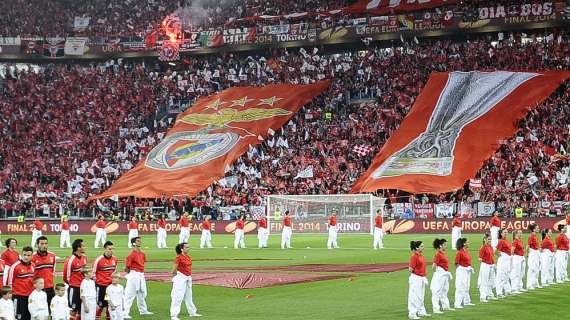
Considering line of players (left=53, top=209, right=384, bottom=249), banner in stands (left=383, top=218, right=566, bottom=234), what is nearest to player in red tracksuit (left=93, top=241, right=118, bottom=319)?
line of players (left=53, top=209, right=384, bottom=249)

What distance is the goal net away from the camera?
54.3 meters

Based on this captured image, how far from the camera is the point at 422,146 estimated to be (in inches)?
2443

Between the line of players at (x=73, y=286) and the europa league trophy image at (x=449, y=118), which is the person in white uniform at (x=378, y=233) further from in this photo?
the line of players at (x=73, y=286)

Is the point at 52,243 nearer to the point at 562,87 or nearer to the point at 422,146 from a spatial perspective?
the point at 422,146

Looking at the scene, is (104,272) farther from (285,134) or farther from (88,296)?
(285,134)

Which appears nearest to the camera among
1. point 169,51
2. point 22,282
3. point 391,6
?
point 22,282

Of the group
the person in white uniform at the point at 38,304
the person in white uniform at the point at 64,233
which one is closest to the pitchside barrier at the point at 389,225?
the person in white uniform at the point at 64,233

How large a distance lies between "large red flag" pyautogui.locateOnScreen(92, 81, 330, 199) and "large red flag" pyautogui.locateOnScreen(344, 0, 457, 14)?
22.8 feet

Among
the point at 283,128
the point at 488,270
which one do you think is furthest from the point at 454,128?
the point at 488,270

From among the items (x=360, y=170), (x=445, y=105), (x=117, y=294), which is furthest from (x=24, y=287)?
(x=445, y=105)

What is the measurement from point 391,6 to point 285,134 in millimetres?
14045

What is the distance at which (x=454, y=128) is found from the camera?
62750 millimetres

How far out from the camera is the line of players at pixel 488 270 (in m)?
23.5

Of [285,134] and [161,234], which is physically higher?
[285,134]
